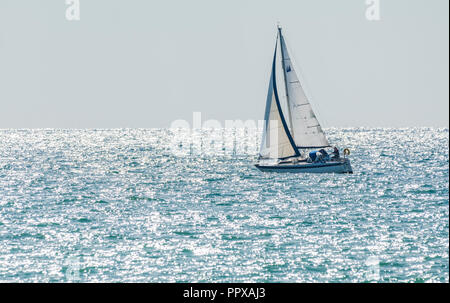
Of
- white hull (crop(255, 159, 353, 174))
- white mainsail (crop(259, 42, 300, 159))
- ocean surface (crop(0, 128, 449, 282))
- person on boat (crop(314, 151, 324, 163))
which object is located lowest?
ocean surface (crop(0, 128, 449, 282))

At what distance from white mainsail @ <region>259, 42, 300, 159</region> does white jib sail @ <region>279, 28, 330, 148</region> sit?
3.94 feet

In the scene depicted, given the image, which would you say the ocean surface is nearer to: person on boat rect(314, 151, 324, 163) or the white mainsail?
person on boat rect(314, 151, 324, 163)

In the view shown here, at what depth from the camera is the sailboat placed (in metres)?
59.0

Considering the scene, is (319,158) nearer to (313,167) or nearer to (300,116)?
(313,167)

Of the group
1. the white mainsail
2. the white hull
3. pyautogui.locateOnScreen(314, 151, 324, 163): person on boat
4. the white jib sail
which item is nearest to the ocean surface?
the white hull

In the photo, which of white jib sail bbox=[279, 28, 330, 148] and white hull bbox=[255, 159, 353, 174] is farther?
white jib sail bbox=[279, 28, 330, 148]

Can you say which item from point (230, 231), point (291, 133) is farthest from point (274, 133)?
point (230, 231)

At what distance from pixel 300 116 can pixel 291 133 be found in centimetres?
167

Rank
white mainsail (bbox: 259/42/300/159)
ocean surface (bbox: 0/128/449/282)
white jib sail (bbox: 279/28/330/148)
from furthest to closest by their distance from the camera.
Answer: white jib sail (bbox: 279/28/330/148) < white mainsail (bbox: 259/42/300/159) < ocean surface (bbox: 0/128/449/282)

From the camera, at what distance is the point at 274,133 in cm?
5941

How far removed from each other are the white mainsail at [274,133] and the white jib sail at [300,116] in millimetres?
1202

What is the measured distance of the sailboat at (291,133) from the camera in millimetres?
59000
